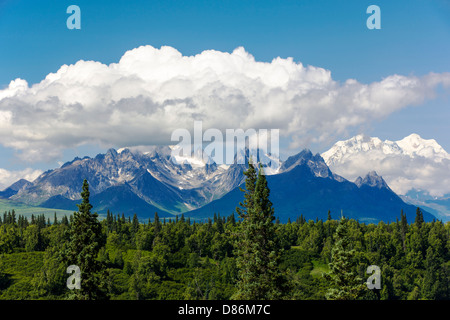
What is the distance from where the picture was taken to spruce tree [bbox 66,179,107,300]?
192ft

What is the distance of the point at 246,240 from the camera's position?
63.3 metres

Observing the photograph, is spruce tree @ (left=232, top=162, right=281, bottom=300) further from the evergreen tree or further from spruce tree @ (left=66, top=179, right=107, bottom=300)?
spruce tree @ (left=66, top=179, right=107, bottom=300)

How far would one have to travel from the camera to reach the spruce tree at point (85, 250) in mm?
58594

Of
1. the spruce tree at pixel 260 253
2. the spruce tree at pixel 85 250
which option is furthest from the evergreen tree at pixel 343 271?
the spruce tree at pixel 85 250

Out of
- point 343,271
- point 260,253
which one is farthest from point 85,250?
point 343,271

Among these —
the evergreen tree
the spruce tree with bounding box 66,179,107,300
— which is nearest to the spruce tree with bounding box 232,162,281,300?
the evergreen tree

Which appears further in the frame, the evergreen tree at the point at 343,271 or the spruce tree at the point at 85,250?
the evergreen tree at the point at 343,271

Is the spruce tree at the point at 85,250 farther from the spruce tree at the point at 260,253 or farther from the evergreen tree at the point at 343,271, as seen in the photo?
the evergreen tree at the point at 343,271

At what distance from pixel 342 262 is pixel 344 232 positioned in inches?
156

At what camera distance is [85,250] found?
58.7 m

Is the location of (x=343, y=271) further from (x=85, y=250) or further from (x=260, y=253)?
(x=85, y=250)
